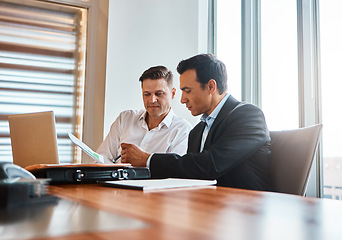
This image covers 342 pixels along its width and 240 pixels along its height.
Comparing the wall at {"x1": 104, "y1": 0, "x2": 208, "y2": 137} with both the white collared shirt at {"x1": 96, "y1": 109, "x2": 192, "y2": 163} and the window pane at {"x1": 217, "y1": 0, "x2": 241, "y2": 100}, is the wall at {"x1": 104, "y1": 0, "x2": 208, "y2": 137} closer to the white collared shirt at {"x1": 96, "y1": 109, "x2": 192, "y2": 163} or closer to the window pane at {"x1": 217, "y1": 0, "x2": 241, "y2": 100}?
the window pane at {"x1": 217, "y1": 0, "x2": 241, "y2": 100}

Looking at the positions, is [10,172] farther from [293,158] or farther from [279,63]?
[279,63]

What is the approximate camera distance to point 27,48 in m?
3.58

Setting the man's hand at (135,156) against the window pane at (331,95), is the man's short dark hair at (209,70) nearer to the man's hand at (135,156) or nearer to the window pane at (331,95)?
the man's hand at (135,156)

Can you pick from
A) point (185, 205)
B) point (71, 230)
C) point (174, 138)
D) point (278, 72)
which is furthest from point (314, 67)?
point (71, 230)

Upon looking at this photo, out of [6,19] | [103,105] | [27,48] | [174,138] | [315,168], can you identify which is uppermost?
[6,19]

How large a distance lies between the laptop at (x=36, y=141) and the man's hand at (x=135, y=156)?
1.77 feet

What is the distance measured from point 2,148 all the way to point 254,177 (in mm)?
2556

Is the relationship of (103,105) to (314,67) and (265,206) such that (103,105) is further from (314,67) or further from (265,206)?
(265,206)

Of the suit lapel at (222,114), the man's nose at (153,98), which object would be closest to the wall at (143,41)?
the man's nose at (153,98)

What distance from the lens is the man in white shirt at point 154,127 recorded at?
8.98ft

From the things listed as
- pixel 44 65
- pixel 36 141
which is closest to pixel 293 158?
pixel 36 141

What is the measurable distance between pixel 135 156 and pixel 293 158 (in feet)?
2.39

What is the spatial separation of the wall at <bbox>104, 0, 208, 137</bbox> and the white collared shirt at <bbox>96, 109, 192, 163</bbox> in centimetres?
61

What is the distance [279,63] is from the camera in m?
2.88
